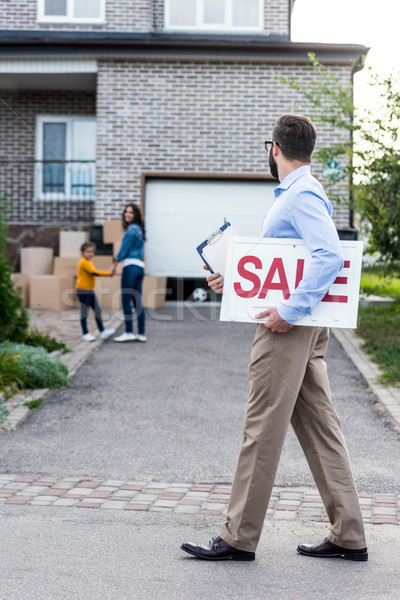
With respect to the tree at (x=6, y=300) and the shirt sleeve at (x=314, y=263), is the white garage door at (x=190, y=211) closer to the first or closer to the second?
the tree at (x=6, y=300)

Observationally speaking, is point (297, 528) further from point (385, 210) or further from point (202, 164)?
point (202, 164)

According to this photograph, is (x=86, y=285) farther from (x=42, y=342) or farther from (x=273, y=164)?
(x=273, y=164)

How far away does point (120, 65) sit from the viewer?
56.4 ft

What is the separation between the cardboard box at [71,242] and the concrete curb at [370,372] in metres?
6.15

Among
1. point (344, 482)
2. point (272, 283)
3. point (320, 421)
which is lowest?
point (344, 482)

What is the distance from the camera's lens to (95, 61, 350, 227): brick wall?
56.3 ft

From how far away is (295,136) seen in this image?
3945 mm

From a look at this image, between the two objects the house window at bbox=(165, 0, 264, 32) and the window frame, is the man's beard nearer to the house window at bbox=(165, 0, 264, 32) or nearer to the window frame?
the house window at bbox=(165, 0, 264, 32)

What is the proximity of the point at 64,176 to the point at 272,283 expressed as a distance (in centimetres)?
1550

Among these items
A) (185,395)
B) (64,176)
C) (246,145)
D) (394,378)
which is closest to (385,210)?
(394,378)

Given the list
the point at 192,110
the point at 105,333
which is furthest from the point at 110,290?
the point at 192,110

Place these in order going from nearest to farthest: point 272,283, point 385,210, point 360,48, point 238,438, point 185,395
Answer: point 272,283 → point 238,438 → point 185,395 → point 385,210 → point 360,48

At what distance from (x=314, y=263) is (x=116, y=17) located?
51.2 ft

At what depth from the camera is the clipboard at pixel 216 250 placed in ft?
13.3
